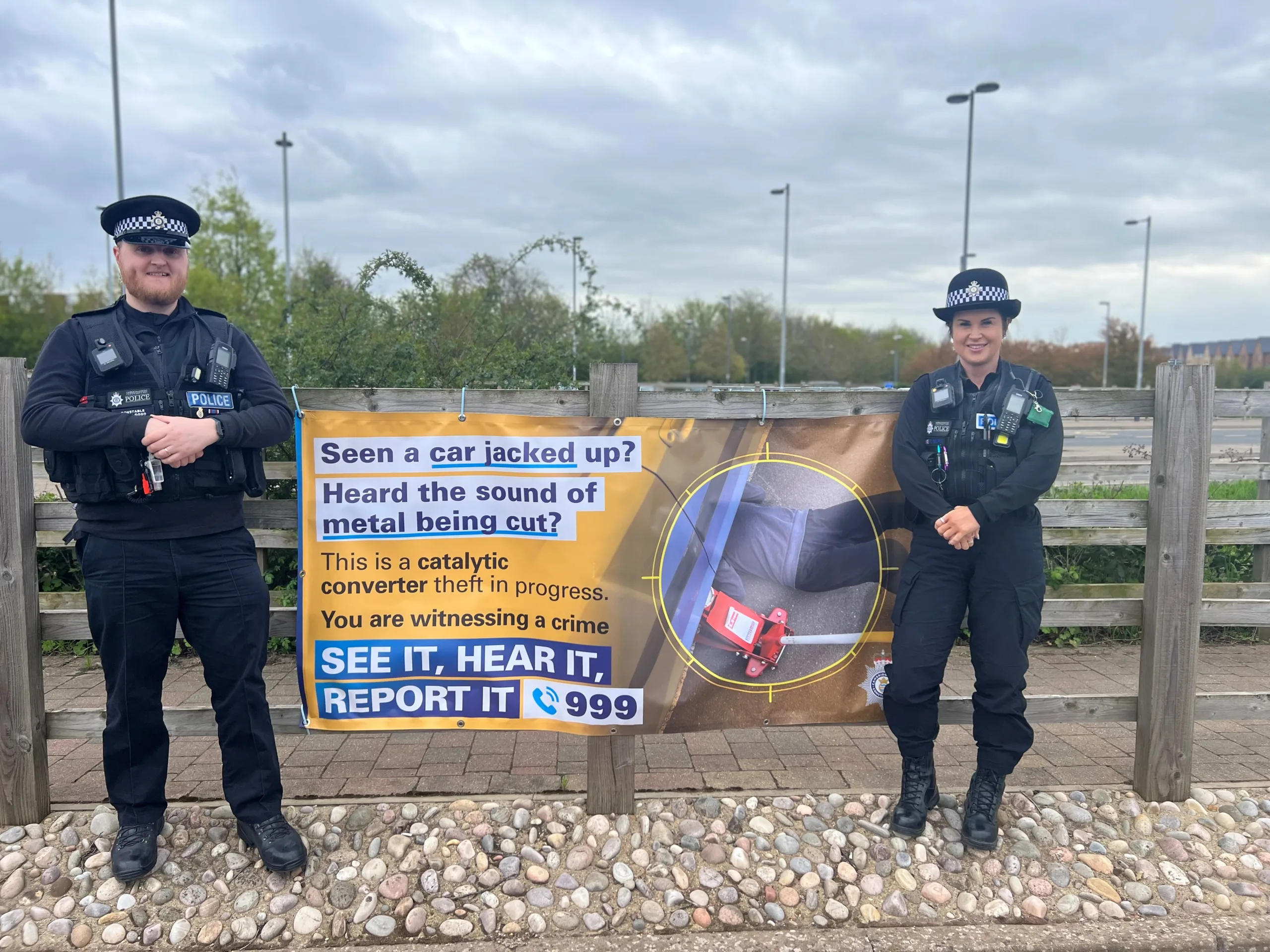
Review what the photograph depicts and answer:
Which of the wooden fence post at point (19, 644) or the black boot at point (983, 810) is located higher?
the wooden fence post at point (19, 644)

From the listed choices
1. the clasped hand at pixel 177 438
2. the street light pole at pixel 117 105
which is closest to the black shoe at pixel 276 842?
the clasped hand at pixel 177 438

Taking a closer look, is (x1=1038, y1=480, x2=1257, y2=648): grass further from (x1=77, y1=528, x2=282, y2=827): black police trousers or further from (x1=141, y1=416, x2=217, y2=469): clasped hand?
(x1=141, y1=416, x2=217, y2=469): clasped hand

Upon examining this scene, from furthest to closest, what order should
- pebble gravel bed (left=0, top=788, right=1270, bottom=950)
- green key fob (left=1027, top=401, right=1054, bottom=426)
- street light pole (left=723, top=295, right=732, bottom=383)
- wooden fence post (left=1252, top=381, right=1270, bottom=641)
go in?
street light pole (left=723, top=295, right=732, bottom=383) < wooden fence post (left=1252, top=381, right=1270, bottom=641) < green key fob (left=1027, top=401, right=1054, bottom=426) < pebble gravel bed (left=0, top=788, right=1270, bottom=950)

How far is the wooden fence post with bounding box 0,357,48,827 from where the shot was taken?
3.17 m

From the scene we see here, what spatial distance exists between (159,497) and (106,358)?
482mm

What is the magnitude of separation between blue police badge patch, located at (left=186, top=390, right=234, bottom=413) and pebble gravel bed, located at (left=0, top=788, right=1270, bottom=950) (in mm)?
1597

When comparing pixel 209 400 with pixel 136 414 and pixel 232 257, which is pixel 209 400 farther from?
pixel 232 257

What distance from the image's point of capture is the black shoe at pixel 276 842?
2.98 m

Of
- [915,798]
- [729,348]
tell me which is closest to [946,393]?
[915,798]

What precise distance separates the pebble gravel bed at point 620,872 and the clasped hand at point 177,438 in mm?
1469

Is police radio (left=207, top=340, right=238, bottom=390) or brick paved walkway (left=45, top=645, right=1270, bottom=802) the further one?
brick paved walkway (left=45, top=645, right=1270, bottom=802)

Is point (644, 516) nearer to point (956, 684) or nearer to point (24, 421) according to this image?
point (24, 421)

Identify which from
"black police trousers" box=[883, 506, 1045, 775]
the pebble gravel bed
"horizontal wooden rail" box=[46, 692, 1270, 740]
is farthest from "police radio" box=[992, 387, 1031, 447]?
the pebble gravel bed

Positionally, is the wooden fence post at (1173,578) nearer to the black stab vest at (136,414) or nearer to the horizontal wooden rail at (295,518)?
the horizontal wooden rail at (295,518)
